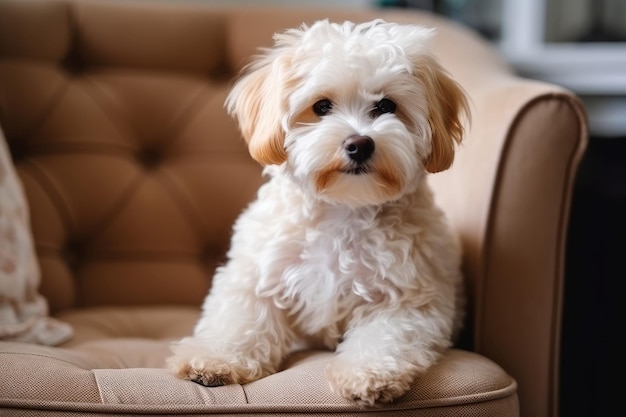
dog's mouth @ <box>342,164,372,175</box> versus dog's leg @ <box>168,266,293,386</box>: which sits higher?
dog's mouth @ <box>342,164,372,175</box>

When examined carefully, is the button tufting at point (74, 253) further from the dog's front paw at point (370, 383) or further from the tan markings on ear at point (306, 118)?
the dog's front paw at point (370, 383)

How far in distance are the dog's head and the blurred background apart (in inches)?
26.9

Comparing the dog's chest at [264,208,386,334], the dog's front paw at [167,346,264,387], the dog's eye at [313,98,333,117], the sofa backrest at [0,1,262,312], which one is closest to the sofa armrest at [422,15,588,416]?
the dog's chest at [264,208,386,334]

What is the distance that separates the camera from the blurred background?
1794 mm

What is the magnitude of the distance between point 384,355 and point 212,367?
274mm

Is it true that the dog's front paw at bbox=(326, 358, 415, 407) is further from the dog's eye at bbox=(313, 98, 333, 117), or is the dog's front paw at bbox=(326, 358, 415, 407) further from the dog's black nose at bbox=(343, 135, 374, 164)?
the dog's eye at bbox=(313, 98, 333, 117)

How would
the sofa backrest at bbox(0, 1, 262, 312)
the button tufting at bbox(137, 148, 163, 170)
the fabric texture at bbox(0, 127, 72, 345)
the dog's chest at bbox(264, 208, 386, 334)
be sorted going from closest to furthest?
the dog's chest at bbox(264, 208, 386, 334), the fabric texture at bbox(0, 127, 72, 345), the sofa backrest at bbox(0, 1, 262, 312), the button tufting at bbox(137, 148, 163, 170)

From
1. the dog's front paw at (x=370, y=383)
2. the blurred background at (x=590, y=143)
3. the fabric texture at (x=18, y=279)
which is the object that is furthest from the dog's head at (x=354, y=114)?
the blurred background at (x=590, y=143)

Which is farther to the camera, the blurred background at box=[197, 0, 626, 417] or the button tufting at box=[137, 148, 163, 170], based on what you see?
the button tufting at box=[137, 148, 163, 170]

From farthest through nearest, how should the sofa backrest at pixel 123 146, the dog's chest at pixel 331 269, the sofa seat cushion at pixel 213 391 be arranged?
the sofa backrest at pixel 123 146
the dog's chest at pixel 331 269
the sofa seat cushion at pixel 213 391

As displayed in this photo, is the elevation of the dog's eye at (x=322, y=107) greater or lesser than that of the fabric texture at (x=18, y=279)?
greater

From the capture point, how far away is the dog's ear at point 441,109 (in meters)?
1.29

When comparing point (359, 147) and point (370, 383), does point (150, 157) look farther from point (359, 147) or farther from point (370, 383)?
point (370, 383)

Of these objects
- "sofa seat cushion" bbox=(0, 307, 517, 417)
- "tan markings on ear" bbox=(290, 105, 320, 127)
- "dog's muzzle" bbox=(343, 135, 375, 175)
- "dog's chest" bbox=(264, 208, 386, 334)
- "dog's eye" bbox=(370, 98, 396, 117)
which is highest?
"dog's eye" bbox=(370, 98, 396, 117)
